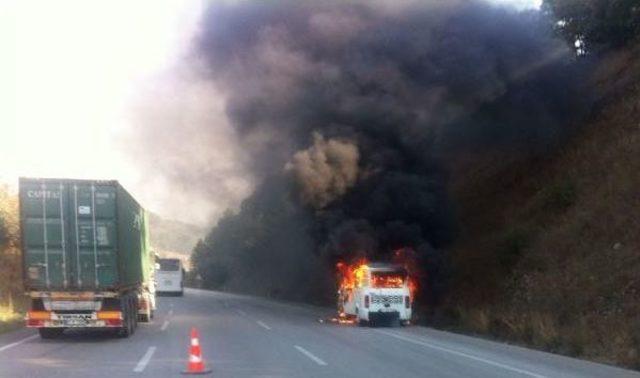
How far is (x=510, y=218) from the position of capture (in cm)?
3647

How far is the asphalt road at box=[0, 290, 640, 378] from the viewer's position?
50.0 feet

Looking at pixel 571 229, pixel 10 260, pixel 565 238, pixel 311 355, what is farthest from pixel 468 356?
pixel 10 260

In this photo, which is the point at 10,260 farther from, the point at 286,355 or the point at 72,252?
the point at 286,355

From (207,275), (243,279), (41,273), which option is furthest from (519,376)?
(207,275)

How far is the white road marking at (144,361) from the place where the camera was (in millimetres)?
15336

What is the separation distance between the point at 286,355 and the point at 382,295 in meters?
10.3

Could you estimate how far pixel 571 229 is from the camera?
99.2 ft

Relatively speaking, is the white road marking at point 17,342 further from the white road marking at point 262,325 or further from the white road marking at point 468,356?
the white road marking at point 468,356

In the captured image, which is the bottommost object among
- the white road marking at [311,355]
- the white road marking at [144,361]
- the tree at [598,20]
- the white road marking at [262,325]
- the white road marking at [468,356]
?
the white road marking at [468,356]

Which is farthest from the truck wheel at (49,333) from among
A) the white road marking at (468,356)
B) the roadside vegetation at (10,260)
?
the roadside vegetation at (10,260)

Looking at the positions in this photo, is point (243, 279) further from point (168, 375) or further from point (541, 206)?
point (168, 375)

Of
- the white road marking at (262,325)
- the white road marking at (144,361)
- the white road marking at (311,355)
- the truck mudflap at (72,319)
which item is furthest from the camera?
the white road marking at (262,325)

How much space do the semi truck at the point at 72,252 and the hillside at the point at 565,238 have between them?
1050cm

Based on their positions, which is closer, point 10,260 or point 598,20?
point 10,260
